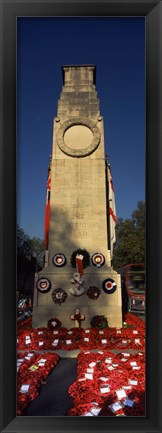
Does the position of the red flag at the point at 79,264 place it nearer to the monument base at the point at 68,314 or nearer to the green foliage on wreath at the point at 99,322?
the monument base at the point at 68,314

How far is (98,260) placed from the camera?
41.7 ft

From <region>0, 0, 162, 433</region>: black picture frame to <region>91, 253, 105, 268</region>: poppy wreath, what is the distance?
9917 millimetres

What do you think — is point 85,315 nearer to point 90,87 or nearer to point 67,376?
point 67,376

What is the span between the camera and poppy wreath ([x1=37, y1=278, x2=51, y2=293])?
12391mm

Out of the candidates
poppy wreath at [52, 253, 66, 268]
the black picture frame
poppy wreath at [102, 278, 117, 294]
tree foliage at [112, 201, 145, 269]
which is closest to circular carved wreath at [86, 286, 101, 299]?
A: poppy wreath at [102, 278, 117, 294]

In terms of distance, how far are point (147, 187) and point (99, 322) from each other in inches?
401

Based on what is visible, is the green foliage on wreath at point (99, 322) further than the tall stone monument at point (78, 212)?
No

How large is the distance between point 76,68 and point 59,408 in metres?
14.2

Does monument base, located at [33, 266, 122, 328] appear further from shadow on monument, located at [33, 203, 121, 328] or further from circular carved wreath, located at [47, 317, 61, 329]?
circular carved wreath, located at [47, 317, 61, 329]

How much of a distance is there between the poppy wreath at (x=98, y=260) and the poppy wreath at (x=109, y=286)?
0.72 metres

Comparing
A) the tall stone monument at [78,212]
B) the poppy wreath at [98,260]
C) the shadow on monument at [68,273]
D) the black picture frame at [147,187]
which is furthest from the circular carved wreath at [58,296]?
the black picture frame at [147,187]

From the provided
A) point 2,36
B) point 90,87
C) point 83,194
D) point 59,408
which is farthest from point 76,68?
point 59,408

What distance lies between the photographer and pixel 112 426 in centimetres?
275

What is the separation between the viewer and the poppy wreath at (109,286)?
1243 cm
